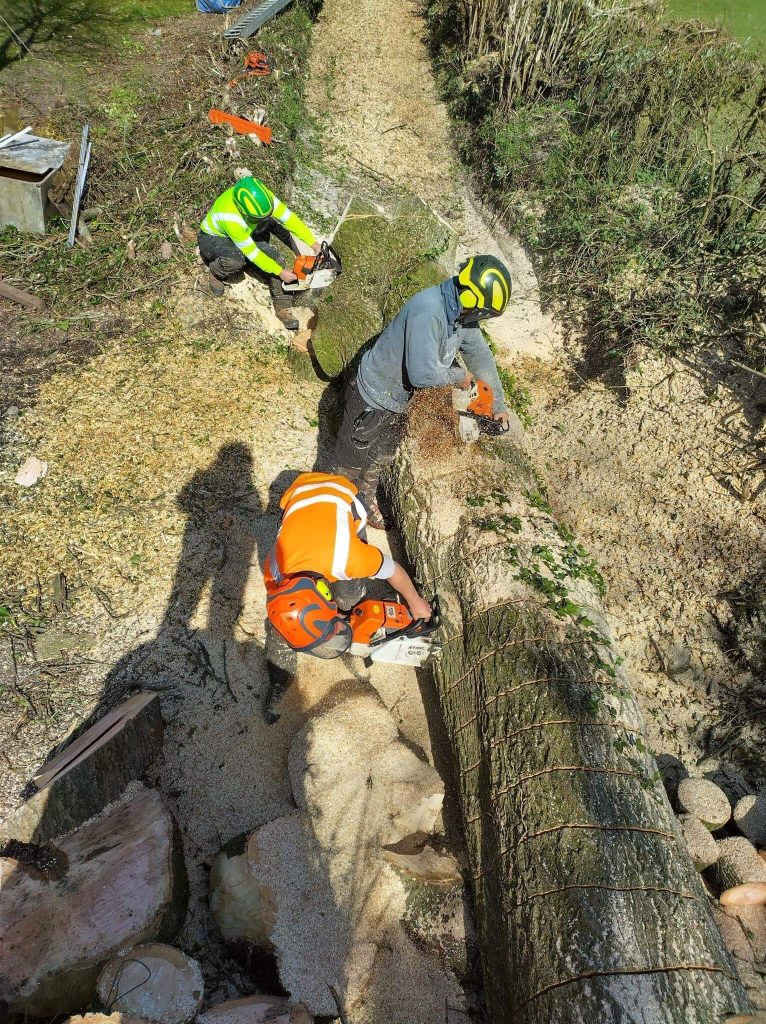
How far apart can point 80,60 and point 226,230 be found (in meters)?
5.79

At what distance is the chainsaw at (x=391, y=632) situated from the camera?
316 cm

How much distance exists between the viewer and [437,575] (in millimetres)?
3680

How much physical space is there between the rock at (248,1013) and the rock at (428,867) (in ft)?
2.34

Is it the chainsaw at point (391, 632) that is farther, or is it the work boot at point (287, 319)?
the work boot at point (287, 319)

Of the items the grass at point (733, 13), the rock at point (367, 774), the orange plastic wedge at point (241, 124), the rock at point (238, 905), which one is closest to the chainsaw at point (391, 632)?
the rock at point (367, 774)

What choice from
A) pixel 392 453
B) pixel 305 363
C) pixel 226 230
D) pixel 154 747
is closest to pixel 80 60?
Result: pixel 226 230

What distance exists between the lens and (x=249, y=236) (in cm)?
530

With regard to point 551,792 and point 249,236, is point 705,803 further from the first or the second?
point 249,236

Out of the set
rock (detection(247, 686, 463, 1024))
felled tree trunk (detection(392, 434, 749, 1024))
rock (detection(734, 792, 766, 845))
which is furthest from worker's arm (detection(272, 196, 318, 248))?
rock (detection(734, 792, 766, 845))

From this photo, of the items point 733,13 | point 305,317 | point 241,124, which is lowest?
point 305,317

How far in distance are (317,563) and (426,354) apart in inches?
61.4

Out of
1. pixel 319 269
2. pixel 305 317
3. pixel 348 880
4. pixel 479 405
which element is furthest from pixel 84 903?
pixel 305 317

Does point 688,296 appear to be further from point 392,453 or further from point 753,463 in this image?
point 392,453

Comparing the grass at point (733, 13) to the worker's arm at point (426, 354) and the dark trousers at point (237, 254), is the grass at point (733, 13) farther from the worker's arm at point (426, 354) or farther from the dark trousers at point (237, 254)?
the worker's arm at point (426, 354)
